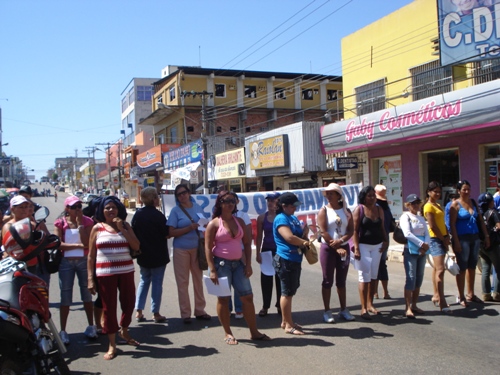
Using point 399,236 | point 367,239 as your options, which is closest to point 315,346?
point 367,239

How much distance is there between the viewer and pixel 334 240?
22.0 ft

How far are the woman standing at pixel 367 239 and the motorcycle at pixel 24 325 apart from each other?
4077mm

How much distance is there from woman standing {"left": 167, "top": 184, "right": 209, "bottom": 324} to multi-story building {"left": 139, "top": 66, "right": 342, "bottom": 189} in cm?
3425

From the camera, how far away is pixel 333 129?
2005 centimetres

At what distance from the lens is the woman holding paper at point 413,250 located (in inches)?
276

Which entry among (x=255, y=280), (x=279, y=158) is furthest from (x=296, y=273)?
(x=279, y=158)

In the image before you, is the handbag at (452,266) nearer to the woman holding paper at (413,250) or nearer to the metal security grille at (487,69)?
the woman holding paper at (413,250)

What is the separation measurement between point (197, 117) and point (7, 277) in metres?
40.8

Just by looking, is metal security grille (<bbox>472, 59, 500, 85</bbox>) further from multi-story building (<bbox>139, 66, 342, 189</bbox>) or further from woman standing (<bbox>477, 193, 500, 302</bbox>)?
multi-story building (<bbox>139, 66, 342, 189</bbox>)

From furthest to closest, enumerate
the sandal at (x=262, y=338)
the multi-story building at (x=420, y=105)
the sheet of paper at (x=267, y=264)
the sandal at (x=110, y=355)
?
1. the multi-story building at (x=420, y=105)
2. the sheet of paper at (x=267, y=264)
3. the sandal at (x=262, y=338)
4. the sandal at (x=110, y=355)

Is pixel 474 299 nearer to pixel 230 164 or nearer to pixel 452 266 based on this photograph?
pixel 452 266

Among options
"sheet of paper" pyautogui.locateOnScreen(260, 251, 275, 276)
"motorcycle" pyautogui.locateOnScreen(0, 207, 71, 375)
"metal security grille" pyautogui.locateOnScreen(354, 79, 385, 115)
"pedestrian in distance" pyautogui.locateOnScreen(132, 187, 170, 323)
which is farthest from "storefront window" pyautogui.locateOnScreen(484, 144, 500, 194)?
"motorcycle" pyautogui.locateOnScreen(0, 207, 71, 375)

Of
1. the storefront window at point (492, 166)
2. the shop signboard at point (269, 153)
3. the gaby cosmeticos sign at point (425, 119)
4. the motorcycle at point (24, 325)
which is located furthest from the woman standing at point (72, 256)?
the shop signboard at point (269, 153)

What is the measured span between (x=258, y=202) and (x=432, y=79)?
9888 mm
